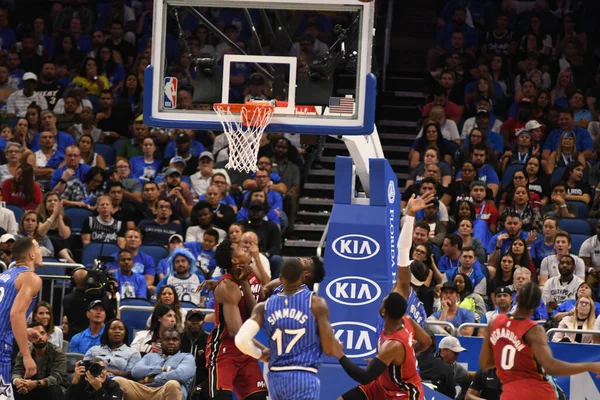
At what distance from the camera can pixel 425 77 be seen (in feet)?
64.6

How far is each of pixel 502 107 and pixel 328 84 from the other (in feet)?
26.3

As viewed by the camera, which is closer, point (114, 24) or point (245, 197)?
point (245, 197)

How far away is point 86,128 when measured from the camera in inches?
724

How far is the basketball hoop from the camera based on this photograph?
11.3 m

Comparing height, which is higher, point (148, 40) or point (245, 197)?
point (148, 40)

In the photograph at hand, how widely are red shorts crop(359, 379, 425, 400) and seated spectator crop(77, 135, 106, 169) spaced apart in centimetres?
872

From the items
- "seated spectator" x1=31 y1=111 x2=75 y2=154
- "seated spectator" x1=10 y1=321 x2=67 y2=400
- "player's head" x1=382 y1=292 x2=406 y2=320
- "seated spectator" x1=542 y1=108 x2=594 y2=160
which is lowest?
"seated spectator" x1=10 y1=321 x2=67 y2=400

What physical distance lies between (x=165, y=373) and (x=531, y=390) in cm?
480

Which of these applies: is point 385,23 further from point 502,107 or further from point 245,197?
point 245,197

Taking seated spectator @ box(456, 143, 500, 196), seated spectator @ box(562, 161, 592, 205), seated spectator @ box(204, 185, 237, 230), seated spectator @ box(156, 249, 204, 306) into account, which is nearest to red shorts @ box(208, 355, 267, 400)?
seated spectator @ box(156, 249, 204, 306)

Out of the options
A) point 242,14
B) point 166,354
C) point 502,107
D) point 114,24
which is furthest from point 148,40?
point 166,354

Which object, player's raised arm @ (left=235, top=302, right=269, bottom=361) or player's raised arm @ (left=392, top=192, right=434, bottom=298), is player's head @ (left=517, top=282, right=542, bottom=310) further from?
player's raised arm @ (left=235, top=302, right=269, bottom=361)

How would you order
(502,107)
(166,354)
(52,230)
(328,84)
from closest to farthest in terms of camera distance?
(328,84)
(166,354)
(52,230)
(502,107)

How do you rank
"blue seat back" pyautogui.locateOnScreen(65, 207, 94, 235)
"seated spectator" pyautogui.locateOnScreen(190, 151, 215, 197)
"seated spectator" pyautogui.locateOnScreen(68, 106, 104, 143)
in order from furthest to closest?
"seated spectator" pyautogui.locateOnScreen(68, 106, 104, 143)
"seated spectator" pyautogui.locateOnScreen(190, 151, 215, 197)
"blue seat back" pyautogui.locateOnScreen(65, 207, 94, 235)
